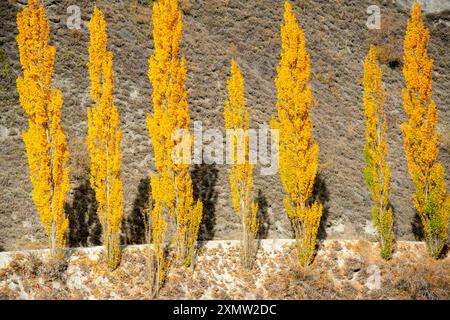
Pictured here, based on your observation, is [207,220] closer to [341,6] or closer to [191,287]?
[191,287]

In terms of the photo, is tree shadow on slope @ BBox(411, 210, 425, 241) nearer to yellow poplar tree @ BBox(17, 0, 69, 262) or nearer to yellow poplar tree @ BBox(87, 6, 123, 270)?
yellow poplar tree @ BBox(87, 6, 123, 270)

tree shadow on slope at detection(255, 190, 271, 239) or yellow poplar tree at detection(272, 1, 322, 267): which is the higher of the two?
yellow poplar tree at detection(272, 1, 322, 267)

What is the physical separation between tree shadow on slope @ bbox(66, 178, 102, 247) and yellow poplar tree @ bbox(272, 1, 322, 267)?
698cm

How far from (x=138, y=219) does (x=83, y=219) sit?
1.95m

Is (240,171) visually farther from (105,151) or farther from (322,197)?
(322,197)

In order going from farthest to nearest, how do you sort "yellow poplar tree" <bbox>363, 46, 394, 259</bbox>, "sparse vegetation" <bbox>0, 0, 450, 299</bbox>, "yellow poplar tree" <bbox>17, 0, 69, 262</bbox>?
1. "yellow poplar tree" <bbox>363, 46, 394, 259</bbox>
2. "sparse vegetation" <bbox>0, 0, 450, 299</bbox>
3. "yellow poplar tree" <bbox>17, 0, 69, 262</bbox>

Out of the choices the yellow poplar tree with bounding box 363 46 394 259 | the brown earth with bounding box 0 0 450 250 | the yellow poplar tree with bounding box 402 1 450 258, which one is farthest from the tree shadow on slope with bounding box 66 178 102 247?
the yellow poplar tree with bounding box 402 1 450 258

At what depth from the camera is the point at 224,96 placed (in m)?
16.7

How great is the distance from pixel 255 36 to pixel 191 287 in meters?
12.9

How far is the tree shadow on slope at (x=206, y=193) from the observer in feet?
47.7

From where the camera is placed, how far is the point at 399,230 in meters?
15.6

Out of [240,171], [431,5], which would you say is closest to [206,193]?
[240,171]

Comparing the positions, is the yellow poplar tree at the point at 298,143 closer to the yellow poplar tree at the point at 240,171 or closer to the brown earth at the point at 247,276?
the brown earth at the point at 247,276

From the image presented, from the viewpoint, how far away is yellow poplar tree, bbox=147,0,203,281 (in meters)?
11.1
